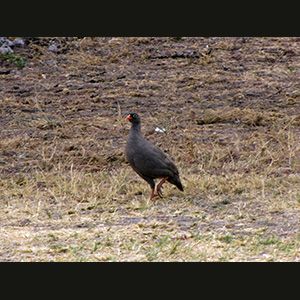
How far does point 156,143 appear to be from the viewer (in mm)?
10250

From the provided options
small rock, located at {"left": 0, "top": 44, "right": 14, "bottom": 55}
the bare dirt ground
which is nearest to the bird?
the bare dirt ground

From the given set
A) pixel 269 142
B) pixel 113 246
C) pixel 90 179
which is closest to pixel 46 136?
pixel 90 179

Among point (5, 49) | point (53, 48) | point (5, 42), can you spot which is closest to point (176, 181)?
point (53, 48)

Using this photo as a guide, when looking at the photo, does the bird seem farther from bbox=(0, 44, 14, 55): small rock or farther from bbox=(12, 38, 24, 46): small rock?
bbox=(12, 38, 24, 46): small rock

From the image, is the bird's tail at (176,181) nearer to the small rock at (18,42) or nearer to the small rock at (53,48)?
the small rock at (53,48)

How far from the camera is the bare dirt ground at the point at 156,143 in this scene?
20.8 ft

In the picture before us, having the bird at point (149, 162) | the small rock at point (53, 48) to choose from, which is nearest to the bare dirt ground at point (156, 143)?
the small rock at point (53, 48)

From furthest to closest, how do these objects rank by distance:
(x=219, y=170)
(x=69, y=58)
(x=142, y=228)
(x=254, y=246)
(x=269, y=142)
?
(x=69, y=58) → (x=269, y=142) → (x=219, y=170) → (x=142, y=228) → (x=254, y=246)

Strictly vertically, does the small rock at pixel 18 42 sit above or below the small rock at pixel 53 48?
above

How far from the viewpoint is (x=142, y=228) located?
6.69 metres

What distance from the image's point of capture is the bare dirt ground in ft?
20.8

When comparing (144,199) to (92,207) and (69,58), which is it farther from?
(69,58)

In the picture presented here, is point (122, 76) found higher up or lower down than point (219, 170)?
higher up

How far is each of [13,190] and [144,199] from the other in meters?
1.97
